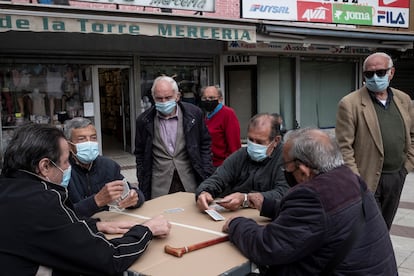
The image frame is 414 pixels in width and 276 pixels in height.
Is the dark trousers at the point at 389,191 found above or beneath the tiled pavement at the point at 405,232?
above

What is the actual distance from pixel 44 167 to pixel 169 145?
1.99 meters

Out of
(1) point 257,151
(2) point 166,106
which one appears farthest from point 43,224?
(2) point 166,106

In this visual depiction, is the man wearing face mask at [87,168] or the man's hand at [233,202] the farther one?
the man wearing face mask at [87,168]

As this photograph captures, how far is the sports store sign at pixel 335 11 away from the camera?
9695 millimetres

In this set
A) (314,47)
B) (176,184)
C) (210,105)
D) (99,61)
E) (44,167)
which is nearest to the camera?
(44,167)

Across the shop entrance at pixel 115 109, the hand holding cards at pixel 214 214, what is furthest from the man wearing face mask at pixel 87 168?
the shop entrance at pixel 115 109

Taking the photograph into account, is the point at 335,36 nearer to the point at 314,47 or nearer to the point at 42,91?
the point at 314,47

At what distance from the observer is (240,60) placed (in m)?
11.0

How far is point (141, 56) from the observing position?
9531 millimetres

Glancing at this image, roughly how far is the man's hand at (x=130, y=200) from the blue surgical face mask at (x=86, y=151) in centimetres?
39

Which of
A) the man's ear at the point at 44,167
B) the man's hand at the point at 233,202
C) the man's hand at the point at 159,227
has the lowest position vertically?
the man's hand at the point at 159,227

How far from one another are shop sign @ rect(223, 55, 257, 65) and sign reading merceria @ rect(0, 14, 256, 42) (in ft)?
6.78

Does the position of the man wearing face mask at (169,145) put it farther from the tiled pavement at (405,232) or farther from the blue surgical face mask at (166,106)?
the tiled pavement at (405,232)

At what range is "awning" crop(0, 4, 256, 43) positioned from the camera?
636 cm
